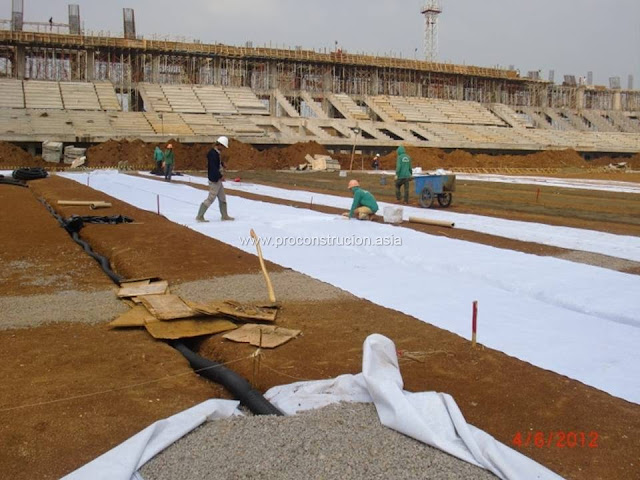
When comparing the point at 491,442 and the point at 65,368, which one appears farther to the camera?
the point at 65,368

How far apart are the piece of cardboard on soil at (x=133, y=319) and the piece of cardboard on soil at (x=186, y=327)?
87 millimetres

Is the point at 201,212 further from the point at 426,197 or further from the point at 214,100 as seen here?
the point at 214,100

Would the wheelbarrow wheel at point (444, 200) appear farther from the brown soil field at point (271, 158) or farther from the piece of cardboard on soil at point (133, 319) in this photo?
the brown soil field at point (271, 158)

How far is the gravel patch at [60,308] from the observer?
6258 mm

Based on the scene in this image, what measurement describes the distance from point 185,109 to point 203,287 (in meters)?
42.7

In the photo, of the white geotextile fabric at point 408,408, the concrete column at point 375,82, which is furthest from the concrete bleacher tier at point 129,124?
the white geotextile fabric at point 408,408

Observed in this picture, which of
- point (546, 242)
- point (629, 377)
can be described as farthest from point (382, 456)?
point (546, 242)

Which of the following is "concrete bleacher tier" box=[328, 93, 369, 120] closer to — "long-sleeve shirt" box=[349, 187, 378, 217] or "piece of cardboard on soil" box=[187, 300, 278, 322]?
"long-sleeve shirt" box=[349, 187, 378, 217]

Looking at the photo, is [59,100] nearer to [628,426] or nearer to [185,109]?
[185,109]

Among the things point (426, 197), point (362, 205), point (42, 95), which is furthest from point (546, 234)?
point (42, 95)

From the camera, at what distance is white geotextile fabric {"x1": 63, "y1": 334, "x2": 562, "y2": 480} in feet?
10.5

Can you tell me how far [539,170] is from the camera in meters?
42.2

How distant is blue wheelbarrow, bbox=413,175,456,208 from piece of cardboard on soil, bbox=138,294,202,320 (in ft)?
33.8
